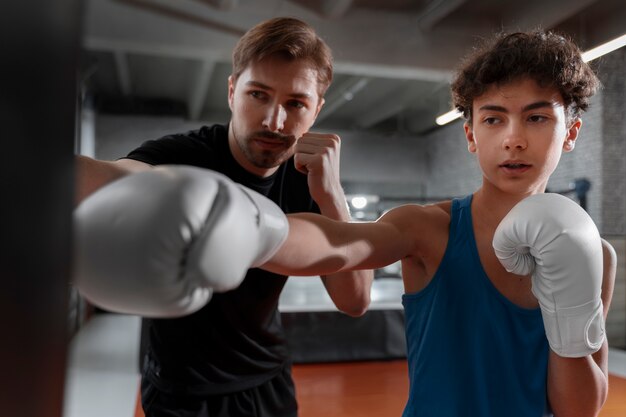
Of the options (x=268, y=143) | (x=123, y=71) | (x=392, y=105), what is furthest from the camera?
(x=392, y=105)

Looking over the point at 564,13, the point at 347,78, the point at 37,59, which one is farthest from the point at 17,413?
the point at 347,78

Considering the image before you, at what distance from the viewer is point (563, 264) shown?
35.8 inches

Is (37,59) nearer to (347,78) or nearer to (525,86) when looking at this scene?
(525,86)

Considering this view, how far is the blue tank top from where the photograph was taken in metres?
1.04

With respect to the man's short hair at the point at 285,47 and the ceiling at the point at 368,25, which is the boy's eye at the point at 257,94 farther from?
the ceiling at the point at 368,25

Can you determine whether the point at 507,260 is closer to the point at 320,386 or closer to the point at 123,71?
the point at 320,386

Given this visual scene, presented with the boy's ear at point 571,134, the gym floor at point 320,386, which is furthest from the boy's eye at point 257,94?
the gym floor at point 320,386

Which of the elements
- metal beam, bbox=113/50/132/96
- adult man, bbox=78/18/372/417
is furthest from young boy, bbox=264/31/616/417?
metal beam, bbox=113/50/132/96

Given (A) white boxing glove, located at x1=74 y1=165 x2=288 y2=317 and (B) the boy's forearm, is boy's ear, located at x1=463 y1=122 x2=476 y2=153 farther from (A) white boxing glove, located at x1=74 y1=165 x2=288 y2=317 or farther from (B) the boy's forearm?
(A) white boxing glove, located at x1=74 y1=165 x2=288 y2=317

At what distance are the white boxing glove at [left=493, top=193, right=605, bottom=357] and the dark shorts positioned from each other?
2.56 ft

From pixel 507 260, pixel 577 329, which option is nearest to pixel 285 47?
pixel 507 260

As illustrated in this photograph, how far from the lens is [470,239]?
1134 millimetres

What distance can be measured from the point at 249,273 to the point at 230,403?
0.34m

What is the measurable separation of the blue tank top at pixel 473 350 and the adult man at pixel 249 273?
0.29 metres
